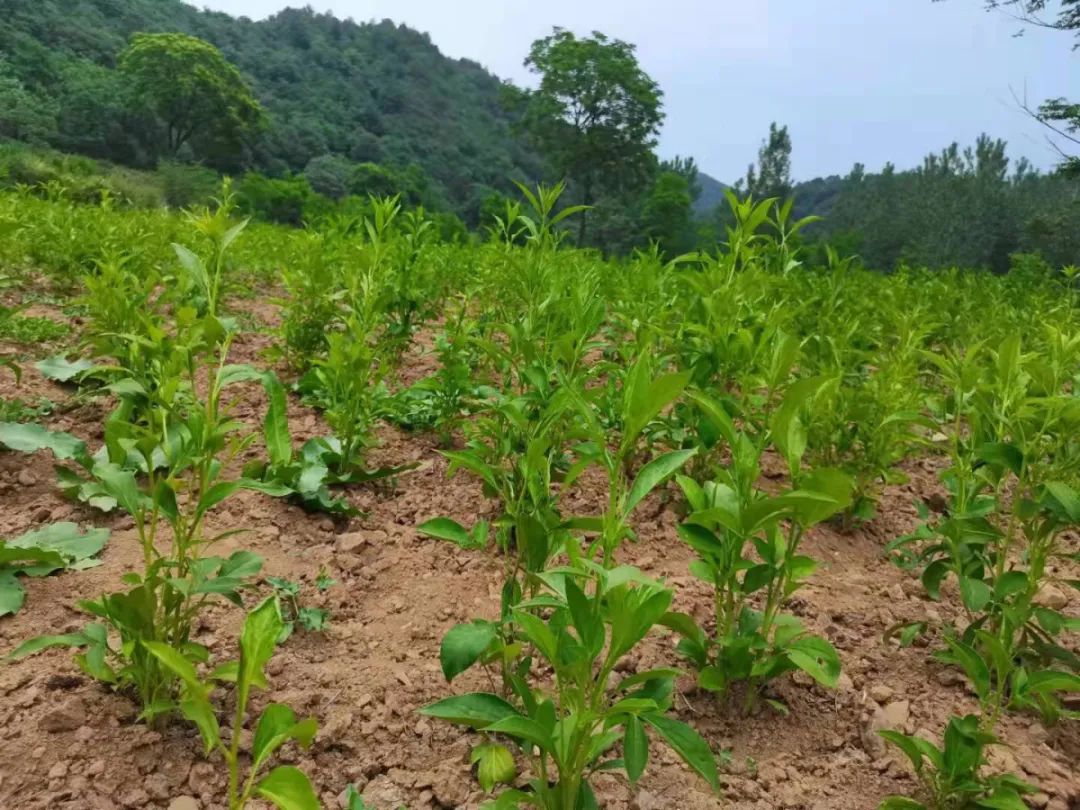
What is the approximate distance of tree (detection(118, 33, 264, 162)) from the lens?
132ft

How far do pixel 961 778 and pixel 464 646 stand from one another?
97cm

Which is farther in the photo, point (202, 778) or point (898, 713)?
point (898, 713)

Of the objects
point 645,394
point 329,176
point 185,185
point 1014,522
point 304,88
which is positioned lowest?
point 1014,522

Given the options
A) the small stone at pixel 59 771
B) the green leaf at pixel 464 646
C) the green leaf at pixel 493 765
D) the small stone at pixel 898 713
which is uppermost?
the green leaf at pixel 464 646

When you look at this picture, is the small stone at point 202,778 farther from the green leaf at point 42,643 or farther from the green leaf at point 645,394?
the green leaf at point 645,394

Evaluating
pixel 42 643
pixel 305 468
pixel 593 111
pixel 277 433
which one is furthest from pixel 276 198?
pixel 42 643

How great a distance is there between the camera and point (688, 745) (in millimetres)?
1219

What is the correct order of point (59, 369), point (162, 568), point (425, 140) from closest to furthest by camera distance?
point (162, 568), point (59, 369), point (425, 140)

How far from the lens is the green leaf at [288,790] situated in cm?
102

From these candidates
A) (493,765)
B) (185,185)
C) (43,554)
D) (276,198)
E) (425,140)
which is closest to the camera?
(493,765)

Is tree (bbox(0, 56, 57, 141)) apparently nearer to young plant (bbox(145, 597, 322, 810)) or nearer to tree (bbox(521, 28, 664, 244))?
tree (bbox(521, 28, 664, 244))

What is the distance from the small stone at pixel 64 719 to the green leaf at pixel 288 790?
2.12 ft

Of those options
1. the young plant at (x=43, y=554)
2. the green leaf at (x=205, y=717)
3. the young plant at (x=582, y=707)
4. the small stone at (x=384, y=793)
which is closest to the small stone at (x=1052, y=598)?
the young plant at (x=582, y=707)

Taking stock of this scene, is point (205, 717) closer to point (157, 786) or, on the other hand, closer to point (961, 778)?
point (157, 786)
